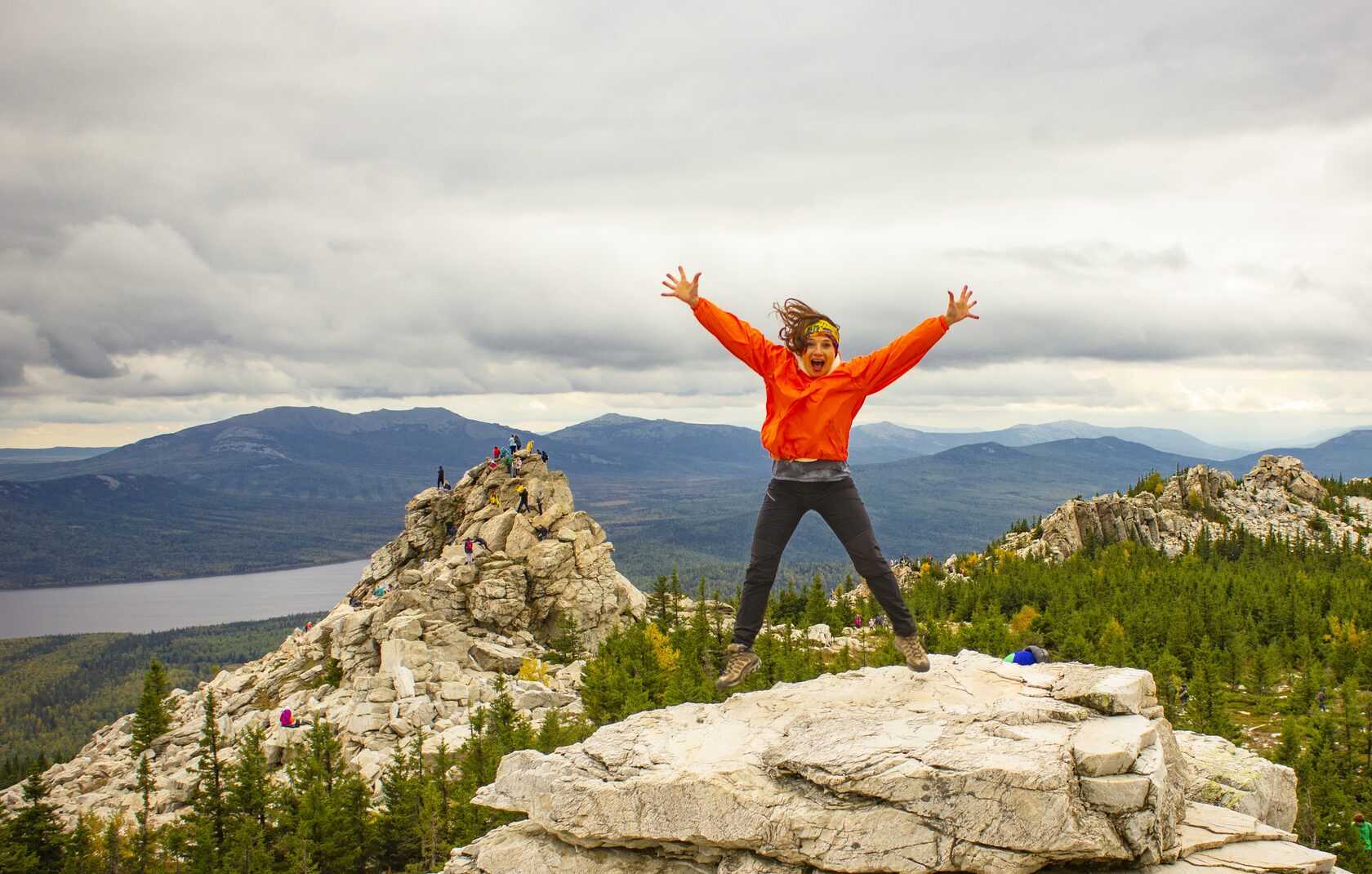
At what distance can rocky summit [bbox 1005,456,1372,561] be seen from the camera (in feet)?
332

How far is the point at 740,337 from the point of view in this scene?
11312 mm

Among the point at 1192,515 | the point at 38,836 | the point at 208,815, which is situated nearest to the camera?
the point at 208,815

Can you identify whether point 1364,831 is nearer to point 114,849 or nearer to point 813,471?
point 813,471

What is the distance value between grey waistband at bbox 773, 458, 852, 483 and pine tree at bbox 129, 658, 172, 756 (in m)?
55.7

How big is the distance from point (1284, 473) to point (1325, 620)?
79.7 meters

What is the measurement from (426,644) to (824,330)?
4396cm

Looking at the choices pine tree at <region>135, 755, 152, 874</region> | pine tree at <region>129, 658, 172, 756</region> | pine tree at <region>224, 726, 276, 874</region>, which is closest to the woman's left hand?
pine tree at <region>224, 726, 276, 874</region>

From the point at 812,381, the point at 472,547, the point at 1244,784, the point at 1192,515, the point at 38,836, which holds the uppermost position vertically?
the point at 812,381

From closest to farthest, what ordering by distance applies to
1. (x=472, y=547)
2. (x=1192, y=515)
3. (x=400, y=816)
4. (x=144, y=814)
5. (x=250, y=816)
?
(x=400, y=816)
(x=250, y=816)
(x=144, y=814)
(x=472, y=547)
(x=1192, y=515)

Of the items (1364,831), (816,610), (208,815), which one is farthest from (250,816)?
(1364,831)

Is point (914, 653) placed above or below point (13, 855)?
above

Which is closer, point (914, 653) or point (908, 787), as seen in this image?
point (908, 787)

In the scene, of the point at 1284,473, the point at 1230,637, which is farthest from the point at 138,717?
the point at 1284,473

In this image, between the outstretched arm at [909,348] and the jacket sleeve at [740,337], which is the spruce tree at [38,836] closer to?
the jacket sleeve at [740,337]
